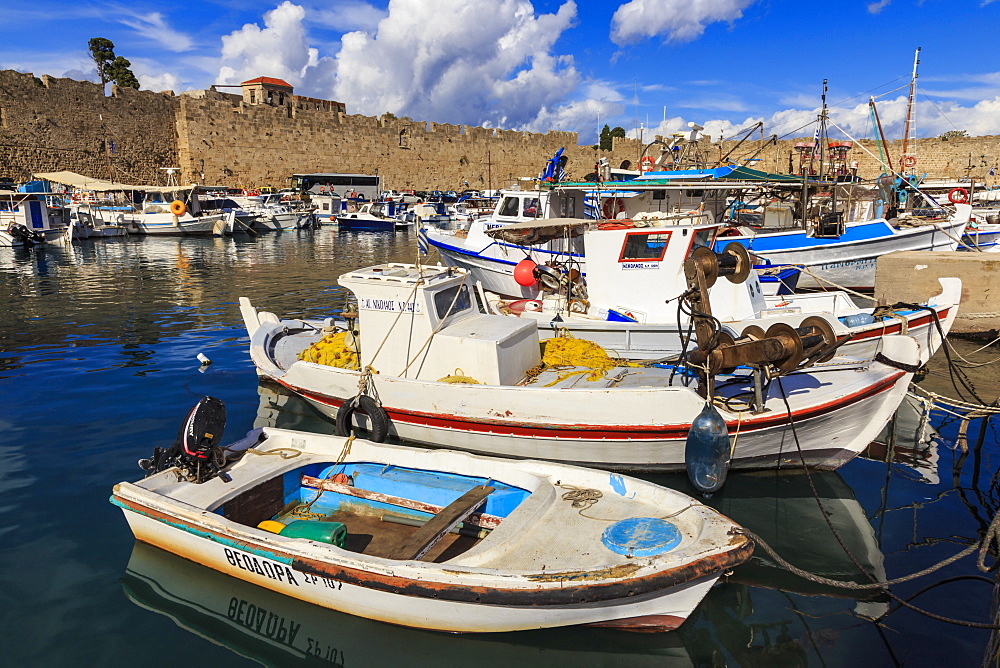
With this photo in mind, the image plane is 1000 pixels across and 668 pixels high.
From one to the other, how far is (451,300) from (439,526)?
12.7 ft

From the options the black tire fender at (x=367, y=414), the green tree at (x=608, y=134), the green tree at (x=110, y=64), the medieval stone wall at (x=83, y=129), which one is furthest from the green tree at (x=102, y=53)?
the black tire fender at (x=367, y=414)

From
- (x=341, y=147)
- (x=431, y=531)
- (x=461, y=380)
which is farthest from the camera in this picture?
(x=341, y=147)

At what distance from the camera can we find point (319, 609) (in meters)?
4.82

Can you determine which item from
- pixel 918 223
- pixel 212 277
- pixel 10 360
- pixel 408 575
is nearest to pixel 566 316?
pixel 408 575

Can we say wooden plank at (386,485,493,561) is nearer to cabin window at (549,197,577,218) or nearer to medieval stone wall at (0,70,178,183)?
cabin window at (549,197,577,218)

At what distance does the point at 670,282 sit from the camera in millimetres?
10031

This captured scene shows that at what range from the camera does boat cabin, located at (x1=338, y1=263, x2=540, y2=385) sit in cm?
747

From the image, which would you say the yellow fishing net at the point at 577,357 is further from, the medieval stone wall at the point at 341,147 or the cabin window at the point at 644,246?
the medieval stone wall at the point at 341,147

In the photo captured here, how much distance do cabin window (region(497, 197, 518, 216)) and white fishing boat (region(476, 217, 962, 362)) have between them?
6.59 m

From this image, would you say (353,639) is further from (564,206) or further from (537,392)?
(564,206)

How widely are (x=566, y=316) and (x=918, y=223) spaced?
46.1 feet

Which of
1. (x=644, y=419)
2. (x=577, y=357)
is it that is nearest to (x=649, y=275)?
(x=577, y=357)

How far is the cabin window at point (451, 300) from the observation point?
788cm

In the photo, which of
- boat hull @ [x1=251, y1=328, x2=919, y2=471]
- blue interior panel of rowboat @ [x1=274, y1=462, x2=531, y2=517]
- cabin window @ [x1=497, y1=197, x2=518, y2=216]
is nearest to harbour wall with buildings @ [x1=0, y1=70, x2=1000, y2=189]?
cabin window @ [x1=497, y1=197, x2=518, y2=216]
